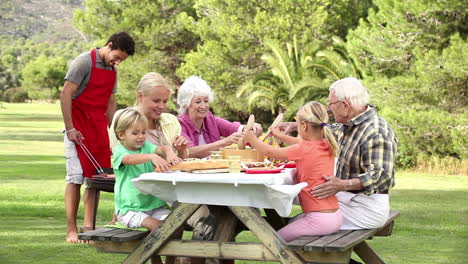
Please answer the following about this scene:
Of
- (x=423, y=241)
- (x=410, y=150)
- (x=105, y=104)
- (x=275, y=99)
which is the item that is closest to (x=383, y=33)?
(x=410, y=150)

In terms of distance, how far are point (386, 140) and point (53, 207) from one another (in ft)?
24.8

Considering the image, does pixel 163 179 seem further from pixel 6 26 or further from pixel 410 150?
pixel 6 26

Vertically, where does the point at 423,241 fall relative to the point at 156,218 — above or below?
below

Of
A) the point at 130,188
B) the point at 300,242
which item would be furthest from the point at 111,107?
the point at 300,242

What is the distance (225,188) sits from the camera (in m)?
5.89

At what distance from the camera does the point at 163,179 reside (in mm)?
5891

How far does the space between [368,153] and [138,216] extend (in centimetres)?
167

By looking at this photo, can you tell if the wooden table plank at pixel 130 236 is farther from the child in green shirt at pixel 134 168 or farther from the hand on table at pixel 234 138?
the hand on table at pixel 234 138

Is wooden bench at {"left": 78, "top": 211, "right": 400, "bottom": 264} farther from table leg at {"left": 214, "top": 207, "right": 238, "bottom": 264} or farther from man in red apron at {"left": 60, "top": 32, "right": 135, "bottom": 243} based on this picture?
man in red apron at {"left": 60, "top": 32, "right": 135, "bottom": 243}

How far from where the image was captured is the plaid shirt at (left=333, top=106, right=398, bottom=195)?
639 centimetres

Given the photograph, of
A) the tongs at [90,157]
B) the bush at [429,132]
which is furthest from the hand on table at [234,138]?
the bush at [429,132]

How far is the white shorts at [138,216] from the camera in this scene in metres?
6.29

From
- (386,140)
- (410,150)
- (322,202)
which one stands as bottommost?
(410,150)

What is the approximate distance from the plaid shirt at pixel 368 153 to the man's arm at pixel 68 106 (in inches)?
129
